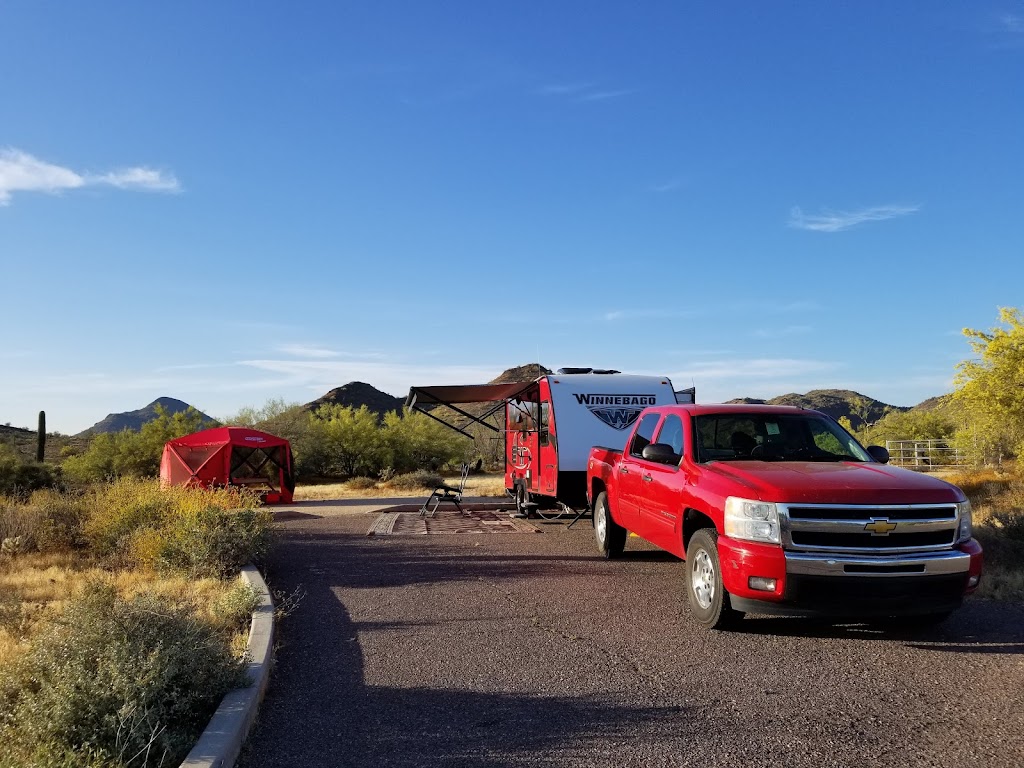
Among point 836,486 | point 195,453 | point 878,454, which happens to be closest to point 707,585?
point 836,486

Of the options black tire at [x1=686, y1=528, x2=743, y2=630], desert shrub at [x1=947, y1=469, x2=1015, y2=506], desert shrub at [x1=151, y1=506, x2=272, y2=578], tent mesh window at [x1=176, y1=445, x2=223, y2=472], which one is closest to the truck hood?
black tire at [x1=686, y1=528, x2=743, y2=630]

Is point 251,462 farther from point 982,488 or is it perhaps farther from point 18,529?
point 982,488

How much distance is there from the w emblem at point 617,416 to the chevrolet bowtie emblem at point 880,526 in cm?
847

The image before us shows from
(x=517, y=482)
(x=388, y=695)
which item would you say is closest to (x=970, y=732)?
(x=388, y=695)

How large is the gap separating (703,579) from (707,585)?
89 mm

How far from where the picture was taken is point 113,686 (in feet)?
14.2

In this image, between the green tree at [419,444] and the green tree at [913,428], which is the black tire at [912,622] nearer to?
the green tree at [419,444]

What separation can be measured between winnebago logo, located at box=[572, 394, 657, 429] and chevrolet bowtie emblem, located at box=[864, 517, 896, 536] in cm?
846

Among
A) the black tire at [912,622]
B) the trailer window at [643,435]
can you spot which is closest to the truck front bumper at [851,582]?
the black tire at [912,622]

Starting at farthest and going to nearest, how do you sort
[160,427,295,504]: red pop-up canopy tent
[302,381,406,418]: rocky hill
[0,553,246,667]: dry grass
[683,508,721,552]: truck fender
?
[302,381,406,418]: rocky hill < [160,427,295,504]: red pop-up canopy tent < [683,508,721,552]: truck fender < [0,553,246,667]: dry grass

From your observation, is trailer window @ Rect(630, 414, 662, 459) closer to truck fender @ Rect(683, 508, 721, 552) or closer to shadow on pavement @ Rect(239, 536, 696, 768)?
truck fender @ Rect(683, 508, 721, 552)

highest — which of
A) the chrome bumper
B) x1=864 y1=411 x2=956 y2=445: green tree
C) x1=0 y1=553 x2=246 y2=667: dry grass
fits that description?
x1=864 y1=411 x2=956 y2=445: green tree

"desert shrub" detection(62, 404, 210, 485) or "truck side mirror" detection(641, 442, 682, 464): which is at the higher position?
"desert shrub" detection(62, 404, 210, 485)

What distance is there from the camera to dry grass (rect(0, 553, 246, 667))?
22.5 feet
